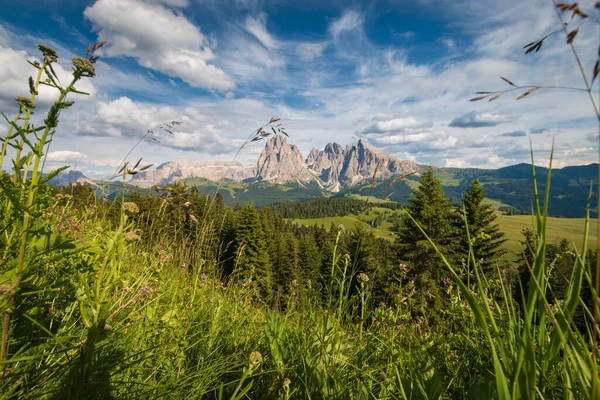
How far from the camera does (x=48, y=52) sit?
1.58 meters

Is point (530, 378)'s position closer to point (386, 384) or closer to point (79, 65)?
point (386, 384)

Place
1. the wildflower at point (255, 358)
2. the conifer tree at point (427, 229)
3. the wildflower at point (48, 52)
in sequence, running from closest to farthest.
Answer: the wildflower at point (255, 358) < the wildflower at point (48, 52) < the conifer tree at point (427, 229)

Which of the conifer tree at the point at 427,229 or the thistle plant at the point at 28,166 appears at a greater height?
the thistle plant at the point at 28,166

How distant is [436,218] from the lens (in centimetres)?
2602

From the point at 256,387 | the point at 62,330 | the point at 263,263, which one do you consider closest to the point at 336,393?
the point at 256,387

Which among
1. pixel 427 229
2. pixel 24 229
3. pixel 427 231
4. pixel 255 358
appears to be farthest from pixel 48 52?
pixel 427 231

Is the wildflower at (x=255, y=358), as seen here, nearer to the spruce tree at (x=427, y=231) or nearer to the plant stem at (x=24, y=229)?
the plant stem at (x=24, y=229)

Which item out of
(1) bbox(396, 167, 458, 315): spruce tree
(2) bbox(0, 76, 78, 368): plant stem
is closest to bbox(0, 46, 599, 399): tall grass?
(2) bbox(0, 76, 78, 368): plant stem

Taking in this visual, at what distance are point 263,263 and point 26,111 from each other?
102ft

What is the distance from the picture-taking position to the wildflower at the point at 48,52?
61.2 inches

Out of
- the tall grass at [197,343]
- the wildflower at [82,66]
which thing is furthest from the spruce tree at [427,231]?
the wildflower at [82,66]

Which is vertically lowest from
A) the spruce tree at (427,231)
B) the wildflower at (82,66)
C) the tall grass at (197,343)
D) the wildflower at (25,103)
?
the spruce tree at (427,231)

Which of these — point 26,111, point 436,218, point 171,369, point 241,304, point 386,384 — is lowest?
point 436,218

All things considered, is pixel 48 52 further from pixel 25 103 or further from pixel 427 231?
pixel 427 231
